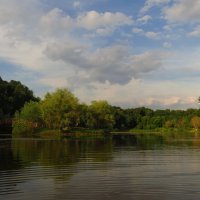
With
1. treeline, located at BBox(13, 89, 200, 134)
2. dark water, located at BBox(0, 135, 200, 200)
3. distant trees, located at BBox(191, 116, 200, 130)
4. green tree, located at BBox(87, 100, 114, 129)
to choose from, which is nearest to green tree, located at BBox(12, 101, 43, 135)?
treeline, located at BBox(13, 89, 200, 134)

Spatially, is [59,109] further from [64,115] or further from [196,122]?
[196,122]

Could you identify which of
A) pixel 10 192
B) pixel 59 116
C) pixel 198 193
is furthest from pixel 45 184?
pixel 59 116

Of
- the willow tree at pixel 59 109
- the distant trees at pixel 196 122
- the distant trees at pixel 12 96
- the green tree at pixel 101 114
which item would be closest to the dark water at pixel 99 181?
the willow tree at pixel 59 109

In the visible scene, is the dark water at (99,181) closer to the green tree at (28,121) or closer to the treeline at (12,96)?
the green tree at (28,121)

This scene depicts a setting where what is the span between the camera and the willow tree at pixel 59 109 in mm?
102625

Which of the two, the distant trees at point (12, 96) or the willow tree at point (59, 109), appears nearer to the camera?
the willow tree at point (59, 109)

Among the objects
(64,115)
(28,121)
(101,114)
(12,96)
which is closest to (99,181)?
(64,115)

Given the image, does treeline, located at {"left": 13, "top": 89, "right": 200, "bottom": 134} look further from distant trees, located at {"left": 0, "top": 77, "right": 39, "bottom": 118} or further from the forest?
distant trees, located at {"left": 0, "top": 77, "right": 39, "bottom": 118}

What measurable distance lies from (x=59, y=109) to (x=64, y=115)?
1.87 m

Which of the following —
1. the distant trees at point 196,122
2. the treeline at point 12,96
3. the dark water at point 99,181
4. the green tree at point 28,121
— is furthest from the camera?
the distant trees at point 196,122

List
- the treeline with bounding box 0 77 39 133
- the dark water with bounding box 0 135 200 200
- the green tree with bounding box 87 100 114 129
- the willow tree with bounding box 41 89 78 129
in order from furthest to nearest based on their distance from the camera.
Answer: the treeline with bounding box 0 77 39 133 < the green tree with bounding box 87 100 114 129 < the willow tree with bounding box 41 89 78 129 < the dark water with bounding box 0 135 200 200

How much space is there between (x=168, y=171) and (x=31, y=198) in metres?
10.7

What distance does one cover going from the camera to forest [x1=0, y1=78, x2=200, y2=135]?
104 m

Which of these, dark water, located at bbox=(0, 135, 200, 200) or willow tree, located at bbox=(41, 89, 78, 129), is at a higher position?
willow tree, located at bbox=(41, 89, 78, 129)
